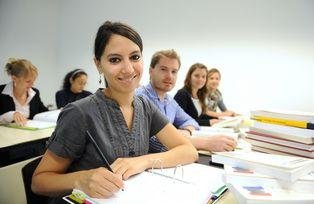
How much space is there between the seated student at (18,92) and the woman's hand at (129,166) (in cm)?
177

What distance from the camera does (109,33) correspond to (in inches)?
42.1

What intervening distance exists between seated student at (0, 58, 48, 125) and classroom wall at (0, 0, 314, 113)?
163 cm

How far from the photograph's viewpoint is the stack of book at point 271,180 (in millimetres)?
753

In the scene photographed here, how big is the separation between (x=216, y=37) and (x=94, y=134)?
3.65 m

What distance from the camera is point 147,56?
473cm

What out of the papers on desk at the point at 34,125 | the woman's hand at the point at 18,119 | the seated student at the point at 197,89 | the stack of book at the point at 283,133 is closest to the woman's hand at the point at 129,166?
the stack of book at the point at 283,133

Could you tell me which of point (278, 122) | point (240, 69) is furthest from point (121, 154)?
point (240, 69)

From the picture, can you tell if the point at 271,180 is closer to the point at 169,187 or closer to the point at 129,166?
the point at 169,187

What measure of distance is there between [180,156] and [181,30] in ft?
11.9

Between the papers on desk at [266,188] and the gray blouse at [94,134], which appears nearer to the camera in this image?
the papers on desk at [266,188]

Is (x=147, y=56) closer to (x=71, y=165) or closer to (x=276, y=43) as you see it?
(x=276, y=43)

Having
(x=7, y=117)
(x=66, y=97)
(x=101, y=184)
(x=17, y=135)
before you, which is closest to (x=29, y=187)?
(x=101, y=184)

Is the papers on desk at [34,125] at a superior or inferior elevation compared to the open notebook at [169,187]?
inferior

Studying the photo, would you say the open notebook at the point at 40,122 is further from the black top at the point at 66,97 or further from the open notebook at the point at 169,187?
the open notebook at the point at 169,187
